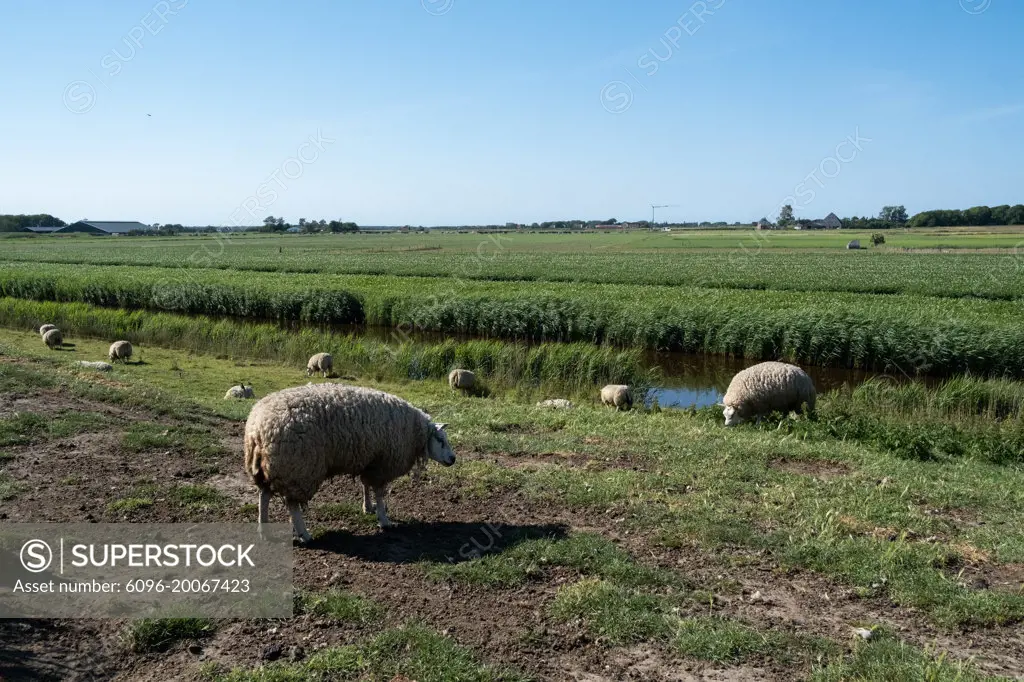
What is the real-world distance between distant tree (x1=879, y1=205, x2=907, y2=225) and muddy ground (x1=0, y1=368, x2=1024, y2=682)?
14454 cm

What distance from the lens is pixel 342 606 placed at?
5.64 metres

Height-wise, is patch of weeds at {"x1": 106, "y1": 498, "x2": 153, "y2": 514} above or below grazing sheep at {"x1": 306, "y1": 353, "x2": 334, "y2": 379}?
above

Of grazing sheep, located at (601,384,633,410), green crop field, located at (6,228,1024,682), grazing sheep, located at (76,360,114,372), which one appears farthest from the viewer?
grazing sheep, located at (76,360,114,372)

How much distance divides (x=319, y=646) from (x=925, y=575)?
505 centimetres

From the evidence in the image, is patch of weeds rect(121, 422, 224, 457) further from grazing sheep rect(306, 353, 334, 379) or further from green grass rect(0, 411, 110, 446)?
grazing sheep rect(306, 353, 334, 379)

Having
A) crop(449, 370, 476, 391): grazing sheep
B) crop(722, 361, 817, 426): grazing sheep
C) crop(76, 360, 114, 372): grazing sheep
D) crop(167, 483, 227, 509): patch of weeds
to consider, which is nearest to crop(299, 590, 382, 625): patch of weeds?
crop(167, 483, 227, 509): patch of weeds

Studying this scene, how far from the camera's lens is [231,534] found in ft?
23.2

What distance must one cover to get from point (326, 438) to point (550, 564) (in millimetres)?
2412

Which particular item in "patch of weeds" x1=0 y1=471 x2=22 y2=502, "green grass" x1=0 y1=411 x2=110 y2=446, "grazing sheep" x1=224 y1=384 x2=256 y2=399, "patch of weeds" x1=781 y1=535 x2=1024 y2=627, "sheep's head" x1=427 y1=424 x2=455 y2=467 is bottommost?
"grazing sheep" x1=224 y1=384 x2=256 y2=399

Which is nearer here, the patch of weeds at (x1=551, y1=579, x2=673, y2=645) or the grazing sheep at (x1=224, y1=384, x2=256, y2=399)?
the patch of weeds at (x1=551, y1=579, x2=673, y2=645)

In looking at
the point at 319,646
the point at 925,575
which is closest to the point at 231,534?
the point at 319,646

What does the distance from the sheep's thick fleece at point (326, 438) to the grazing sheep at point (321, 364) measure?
45.5 feet

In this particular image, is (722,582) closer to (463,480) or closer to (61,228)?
(463,480)

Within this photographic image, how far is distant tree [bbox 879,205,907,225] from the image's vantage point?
132 m
